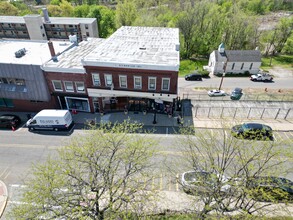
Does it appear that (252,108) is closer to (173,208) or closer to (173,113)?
(173,113)

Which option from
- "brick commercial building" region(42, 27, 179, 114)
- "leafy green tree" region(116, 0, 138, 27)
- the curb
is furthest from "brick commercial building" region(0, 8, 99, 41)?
the curb

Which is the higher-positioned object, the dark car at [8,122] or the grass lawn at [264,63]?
the dark car at [8,122]

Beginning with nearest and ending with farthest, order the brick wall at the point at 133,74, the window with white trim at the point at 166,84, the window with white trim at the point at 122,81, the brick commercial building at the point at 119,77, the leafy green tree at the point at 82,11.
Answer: the brick wall at the point at 133,74, the brick commercial building at the point at 119,77, the window with white trim at the point at 166,84, the window with white trim at the point at 122,81, the leafy green tree at the point at 82,11

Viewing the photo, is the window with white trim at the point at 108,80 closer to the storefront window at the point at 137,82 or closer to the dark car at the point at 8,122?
the storefront window at the point at 137,82

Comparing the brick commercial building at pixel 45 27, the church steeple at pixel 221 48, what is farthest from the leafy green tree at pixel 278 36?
the brick commercial building at pixel 45 27

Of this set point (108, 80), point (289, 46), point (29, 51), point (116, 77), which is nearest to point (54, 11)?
point (29, 51)

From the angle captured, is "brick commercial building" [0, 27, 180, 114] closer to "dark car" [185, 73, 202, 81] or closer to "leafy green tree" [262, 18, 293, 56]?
"dark car" [185, 73, 202, 81]

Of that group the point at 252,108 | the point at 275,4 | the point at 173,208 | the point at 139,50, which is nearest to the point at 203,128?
the point at 252,108
